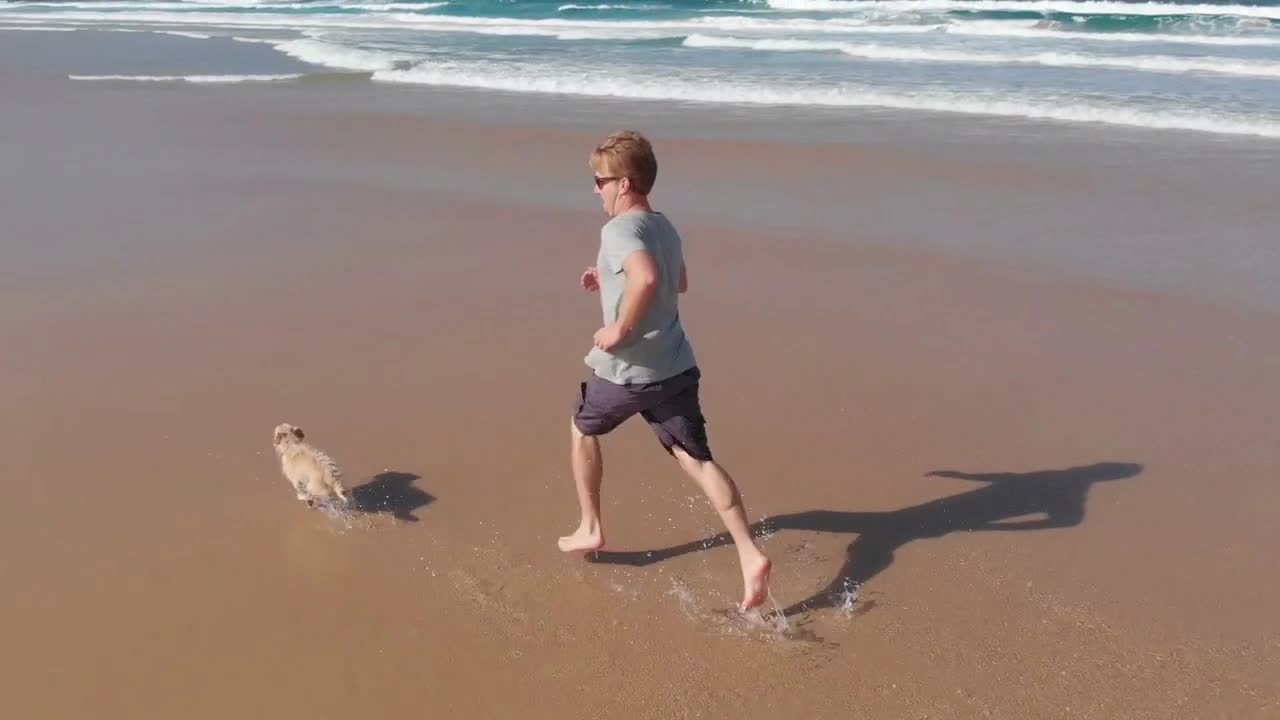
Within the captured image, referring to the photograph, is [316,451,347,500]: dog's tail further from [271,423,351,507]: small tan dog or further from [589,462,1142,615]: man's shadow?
[589,462,1142,615]: man's shadow

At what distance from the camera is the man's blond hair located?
3.09 meters

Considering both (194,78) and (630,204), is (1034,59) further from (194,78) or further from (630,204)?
(630,204)

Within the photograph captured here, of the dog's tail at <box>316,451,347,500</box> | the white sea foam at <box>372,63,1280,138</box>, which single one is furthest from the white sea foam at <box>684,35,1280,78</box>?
the dog's tail at <box>316,451,347,500</box>

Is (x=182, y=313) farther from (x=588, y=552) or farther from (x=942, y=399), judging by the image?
(x=942, y=399)

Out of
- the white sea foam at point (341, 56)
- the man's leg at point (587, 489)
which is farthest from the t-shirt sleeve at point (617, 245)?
the white sea foam at point (341, 56)

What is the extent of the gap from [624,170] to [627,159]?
1.4 inches

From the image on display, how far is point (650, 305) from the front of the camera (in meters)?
3.10

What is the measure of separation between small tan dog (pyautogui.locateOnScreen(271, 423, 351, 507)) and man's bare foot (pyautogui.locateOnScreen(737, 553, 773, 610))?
1604 mm

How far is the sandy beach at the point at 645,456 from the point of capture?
10.4 ft

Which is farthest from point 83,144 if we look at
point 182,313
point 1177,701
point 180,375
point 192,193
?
point 1177,701

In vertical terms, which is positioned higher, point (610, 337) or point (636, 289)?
point (636, 289)

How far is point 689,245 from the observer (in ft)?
24.2

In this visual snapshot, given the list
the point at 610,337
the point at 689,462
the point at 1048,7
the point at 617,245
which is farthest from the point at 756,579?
the point at 1048,7

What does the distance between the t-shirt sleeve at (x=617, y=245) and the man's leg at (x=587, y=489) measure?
640 millimetres
